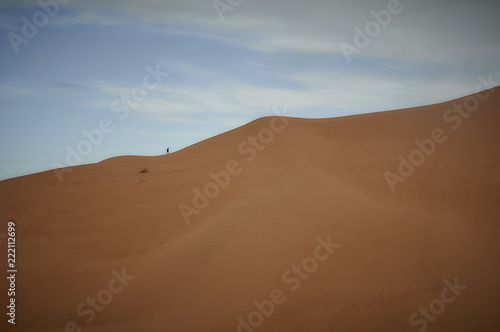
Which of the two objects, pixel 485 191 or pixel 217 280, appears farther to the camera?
pixel 485 191

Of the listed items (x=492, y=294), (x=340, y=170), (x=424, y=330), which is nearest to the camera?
(x=424, y=330)

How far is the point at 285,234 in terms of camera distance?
9.39 m

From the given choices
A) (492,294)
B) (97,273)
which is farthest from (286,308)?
(97,273)

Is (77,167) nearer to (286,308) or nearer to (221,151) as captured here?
(221,151)

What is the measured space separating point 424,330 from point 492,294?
1.93 m

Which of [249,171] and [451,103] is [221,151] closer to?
[249,171]

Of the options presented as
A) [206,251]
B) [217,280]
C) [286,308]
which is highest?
[206,251]

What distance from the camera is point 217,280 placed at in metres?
8.48

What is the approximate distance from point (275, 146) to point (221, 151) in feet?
8.50

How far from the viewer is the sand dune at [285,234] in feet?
24.5

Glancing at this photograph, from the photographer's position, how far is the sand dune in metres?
7.48

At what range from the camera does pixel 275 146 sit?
13203mm

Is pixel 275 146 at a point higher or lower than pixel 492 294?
higher

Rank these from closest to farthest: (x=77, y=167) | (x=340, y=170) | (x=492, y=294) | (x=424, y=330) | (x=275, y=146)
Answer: (x=424, y=330) → (x=492, y=294) → (x=340, y=170) → (x=275, y=146) → (x=77, y=167)
